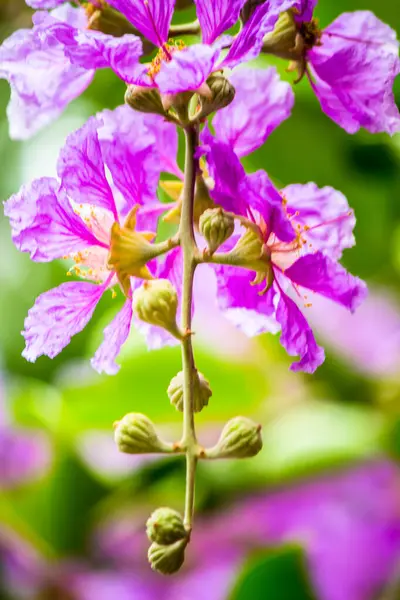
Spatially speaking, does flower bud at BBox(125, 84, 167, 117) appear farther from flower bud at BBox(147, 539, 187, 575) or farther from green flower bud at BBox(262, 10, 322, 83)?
flower bud at BBox(147, 539, 187, 575)

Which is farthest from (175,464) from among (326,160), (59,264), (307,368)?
(307,368)

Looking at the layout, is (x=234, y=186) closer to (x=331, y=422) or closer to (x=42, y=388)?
(x=331, y=422)

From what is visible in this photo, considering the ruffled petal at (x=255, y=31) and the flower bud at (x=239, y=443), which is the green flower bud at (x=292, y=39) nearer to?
the ruffled petal at (x=255, y=31)

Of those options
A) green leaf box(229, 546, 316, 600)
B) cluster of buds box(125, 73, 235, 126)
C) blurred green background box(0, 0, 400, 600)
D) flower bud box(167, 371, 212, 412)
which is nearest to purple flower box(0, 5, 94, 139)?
cluster of buds box(125, 73, 235, 126)

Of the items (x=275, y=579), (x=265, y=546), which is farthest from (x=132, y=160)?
(x=265, y=546)

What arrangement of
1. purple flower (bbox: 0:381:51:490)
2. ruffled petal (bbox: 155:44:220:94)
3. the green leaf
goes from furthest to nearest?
purple flower (bbox: 0:381:51:490) < the green leaf < ruffled petal (bbox: 155:44:220:94)

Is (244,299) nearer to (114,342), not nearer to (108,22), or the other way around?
(114,342)

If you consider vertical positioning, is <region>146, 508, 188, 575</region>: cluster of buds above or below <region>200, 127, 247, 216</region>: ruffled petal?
below
